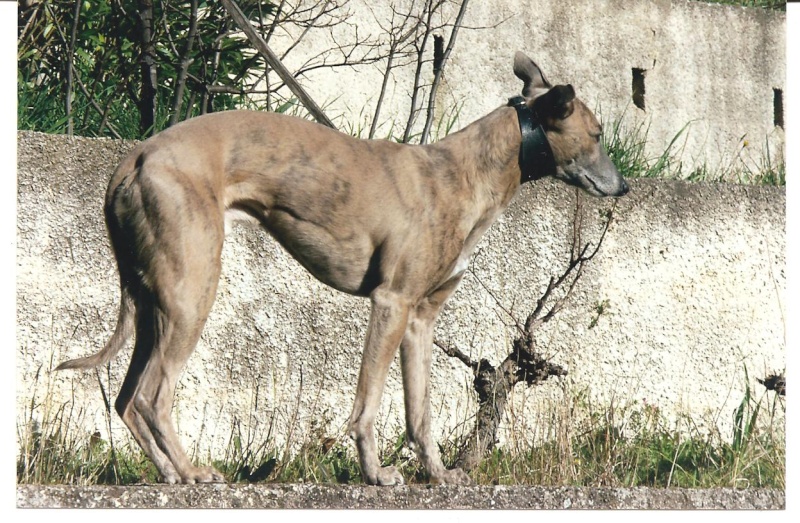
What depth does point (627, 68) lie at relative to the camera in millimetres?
10344

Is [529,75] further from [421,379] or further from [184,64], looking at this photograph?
[184,64]

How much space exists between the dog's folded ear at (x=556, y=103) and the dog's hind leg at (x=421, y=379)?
0.92 metres

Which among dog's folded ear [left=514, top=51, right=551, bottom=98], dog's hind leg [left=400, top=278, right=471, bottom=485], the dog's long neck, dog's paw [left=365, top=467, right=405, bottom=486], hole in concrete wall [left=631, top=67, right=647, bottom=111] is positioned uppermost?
hole in concrete wall [left=631, top=67, right=647, bottom=111]

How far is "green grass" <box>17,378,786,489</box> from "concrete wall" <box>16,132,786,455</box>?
11 cm

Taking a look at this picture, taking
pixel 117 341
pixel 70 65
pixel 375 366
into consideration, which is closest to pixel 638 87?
pixel 70 65

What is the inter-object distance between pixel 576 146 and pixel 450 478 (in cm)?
171

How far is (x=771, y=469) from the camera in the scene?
21.2 feet

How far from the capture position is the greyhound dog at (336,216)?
14.8ft

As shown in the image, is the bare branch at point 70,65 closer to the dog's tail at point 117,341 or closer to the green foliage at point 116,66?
the green foliage at point 116,66

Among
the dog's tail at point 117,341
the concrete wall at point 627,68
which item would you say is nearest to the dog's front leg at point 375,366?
the dog's tail at point 117,341

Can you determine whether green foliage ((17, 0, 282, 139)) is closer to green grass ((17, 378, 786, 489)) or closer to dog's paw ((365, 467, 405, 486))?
green grass ((17, 378, 786, 489))

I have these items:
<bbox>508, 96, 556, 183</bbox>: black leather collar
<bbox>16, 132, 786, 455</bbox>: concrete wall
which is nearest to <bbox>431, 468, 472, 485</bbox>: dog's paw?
<bbox>16, 132, 786, 455</bbox>: concrete wall

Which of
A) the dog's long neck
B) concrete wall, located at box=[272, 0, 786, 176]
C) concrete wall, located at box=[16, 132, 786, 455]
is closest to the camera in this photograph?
the dog's long neck

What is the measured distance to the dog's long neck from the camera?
17.2 ft
